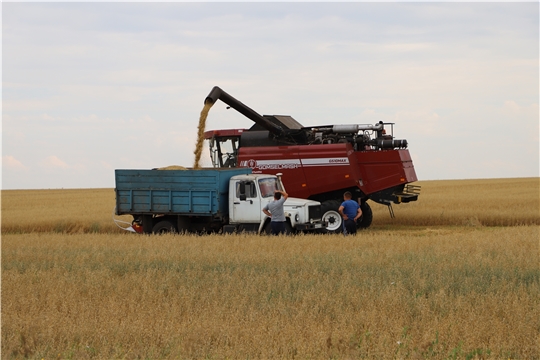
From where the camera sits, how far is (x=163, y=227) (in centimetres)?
2244

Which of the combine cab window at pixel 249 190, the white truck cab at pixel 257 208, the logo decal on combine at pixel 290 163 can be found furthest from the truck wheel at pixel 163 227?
the logo decal on combine at pixel 290 163

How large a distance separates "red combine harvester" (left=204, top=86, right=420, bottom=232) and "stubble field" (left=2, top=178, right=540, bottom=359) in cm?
587

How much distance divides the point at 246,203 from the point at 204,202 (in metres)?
1.24

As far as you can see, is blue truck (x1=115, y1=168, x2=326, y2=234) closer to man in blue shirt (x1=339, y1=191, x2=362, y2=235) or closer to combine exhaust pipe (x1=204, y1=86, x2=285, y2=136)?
man in blue shirt (x1=339, y1=191, x2=362, y2=235)

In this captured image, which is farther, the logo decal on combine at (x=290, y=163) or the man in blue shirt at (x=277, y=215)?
the logo decal on combine at (x=290, y=163)

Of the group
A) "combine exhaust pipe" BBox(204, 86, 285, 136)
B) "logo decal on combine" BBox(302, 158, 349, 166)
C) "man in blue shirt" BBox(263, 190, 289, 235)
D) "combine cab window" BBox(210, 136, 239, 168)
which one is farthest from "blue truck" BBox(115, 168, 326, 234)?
"combine cab window" BBox(210, 136, 239, 168)

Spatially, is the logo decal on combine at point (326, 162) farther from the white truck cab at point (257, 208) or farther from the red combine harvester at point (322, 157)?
the white truck cab at point (257, 208)

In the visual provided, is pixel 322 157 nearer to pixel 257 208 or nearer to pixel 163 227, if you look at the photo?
pixel 257 208

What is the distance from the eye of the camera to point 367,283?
11.7 m

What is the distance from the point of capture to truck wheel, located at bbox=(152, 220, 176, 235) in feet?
73.3

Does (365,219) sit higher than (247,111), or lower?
lower

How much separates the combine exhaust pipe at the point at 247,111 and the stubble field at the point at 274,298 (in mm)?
7348

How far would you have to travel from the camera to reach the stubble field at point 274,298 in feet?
26.7

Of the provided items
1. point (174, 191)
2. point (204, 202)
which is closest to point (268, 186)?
point (204, 202)
